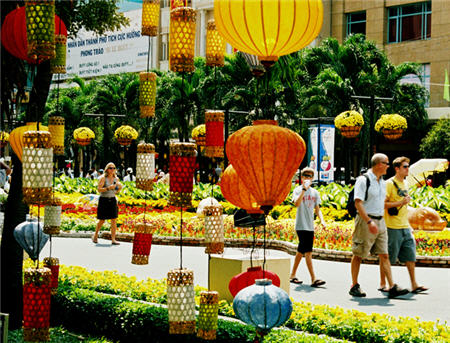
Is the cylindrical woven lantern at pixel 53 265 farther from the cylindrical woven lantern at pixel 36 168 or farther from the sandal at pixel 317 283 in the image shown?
the sandal at pixel 317 283

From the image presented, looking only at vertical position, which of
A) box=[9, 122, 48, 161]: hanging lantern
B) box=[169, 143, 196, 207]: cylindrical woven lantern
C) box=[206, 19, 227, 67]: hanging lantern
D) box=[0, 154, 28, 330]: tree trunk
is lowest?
box=[0, 154, 28, 330]: tree trunk

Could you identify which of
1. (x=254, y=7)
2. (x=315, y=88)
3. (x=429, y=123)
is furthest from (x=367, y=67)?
(x=254, y=7)

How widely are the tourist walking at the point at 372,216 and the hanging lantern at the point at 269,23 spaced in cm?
472

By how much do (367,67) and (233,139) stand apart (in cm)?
3359

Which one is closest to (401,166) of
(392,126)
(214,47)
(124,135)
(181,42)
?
(214,47)

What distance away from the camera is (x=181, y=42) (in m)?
4.85

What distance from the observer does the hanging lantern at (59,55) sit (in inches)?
232

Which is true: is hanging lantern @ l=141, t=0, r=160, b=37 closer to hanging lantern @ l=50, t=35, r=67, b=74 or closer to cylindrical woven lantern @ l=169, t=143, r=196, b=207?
hanging lantern @ l=50, t=35, r=67, b=74

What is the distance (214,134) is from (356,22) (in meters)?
46.9

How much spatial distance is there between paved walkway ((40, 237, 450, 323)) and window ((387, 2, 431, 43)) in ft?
113

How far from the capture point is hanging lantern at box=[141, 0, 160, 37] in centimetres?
550

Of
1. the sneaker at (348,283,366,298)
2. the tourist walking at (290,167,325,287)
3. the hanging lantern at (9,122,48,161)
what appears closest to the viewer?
the hanging lantern at (9,122,48,161)

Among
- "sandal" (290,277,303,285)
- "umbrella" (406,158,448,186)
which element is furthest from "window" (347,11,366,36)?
"sandal" (290,277,303,285)

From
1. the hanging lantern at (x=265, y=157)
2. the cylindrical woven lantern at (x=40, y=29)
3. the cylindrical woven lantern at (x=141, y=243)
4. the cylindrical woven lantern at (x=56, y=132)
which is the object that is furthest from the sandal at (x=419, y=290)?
the cylindrical woven lantern at (x=40, y=29)
